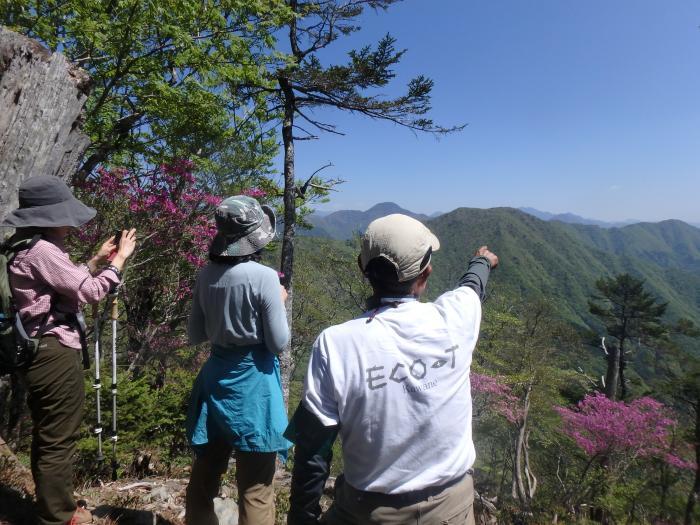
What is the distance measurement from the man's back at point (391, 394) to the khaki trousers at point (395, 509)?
5 cm

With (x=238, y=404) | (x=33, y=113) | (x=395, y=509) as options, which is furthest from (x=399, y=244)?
(x=33, y=113)

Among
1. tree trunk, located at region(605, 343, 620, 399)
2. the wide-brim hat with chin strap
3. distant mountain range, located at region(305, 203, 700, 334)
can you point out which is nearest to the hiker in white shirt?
the wide-brim hat with chin strap

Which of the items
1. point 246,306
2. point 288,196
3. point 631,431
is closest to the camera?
point 246,306

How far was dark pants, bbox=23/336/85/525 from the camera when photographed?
6.34 ft

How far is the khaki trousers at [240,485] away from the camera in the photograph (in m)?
2.00

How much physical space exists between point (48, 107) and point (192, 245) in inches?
157

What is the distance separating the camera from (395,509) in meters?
1.30

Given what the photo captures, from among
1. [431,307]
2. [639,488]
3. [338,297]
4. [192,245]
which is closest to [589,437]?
[639,488]

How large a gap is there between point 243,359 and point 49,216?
1.18 meters

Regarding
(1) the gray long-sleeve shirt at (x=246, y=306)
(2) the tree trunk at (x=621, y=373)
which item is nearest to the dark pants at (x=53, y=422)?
(1) the gray long-sleeve shirt at (x=246, y=306)

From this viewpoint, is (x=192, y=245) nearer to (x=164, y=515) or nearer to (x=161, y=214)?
(x=161, y=214)

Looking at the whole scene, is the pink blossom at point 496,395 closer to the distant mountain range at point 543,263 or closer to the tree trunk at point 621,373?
the tree trunk at point 621,373

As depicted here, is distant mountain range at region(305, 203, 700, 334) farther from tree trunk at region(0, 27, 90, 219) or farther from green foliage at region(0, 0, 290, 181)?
tree trunk at region(0, 27, 90, 219)

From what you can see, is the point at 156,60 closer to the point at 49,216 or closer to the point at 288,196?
the point at 288,196
